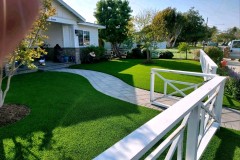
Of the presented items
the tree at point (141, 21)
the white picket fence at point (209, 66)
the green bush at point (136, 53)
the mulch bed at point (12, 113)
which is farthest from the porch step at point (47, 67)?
the white picket fence at point (209, 66)

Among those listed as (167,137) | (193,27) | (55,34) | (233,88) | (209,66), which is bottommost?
(233,88)

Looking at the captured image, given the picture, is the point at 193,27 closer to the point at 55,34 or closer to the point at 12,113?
the point at 55,34

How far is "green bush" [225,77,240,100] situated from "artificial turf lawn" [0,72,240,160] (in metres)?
2.55

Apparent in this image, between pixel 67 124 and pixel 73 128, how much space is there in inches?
10.9

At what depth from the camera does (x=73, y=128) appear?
4016 millimetres

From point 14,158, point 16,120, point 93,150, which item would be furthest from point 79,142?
point 16,120

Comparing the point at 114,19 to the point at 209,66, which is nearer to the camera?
the point at 209,66

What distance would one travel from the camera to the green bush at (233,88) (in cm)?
606

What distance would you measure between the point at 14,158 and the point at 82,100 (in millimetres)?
3006

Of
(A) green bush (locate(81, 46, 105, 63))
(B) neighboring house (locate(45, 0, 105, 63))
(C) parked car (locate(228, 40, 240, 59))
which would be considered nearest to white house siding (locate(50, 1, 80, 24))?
(B) neighboring house (locate(45, 0, 105, 63))

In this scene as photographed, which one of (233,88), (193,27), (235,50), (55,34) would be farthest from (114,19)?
(193,27)

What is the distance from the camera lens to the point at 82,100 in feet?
19.4

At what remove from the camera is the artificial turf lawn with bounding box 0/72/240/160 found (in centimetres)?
323

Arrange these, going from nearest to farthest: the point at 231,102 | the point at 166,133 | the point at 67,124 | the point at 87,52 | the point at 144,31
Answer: the point at 166,133 < the point at 67,124 < the point at 231,102 < the point at 87,52 < the point at 144,31
